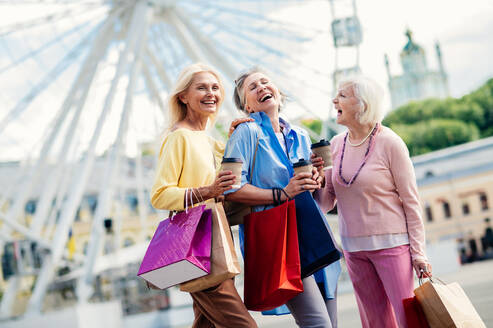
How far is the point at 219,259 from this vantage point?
2.49 metres

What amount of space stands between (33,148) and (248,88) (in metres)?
15.3

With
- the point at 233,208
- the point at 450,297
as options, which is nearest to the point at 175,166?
the point at 233,208

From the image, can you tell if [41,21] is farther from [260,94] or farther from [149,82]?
[260,94]

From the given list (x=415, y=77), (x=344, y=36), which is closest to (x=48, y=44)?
(x=344, y=36)

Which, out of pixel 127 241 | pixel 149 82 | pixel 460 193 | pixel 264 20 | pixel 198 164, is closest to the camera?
pixel 198 164

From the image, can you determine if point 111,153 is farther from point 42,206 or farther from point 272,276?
point 272,276

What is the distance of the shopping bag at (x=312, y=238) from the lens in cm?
268

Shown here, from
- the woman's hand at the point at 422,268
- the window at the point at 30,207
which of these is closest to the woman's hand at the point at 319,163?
the woman's hand at the point at 422,268

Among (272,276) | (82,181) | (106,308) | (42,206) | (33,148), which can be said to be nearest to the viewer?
(272,276)

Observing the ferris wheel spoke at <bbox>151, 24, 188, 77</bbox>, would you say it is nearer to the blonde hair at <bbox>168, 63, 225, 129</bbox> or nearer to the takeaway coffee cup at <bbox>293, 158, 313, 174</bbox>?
the blonde hair at <bbox>168, 63, 225, 129</bbox>

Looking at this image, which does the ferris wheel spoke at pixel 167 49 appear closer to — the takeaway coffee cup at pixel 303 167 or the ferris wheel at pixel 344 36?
the ferris wheel at pixel 344 36

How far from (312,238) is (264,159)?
17.1 inches

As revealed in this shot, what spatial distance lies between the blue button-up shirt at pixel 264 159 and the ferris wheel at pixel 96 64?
32.9ft

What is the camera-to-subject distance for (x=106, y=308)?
11.0m
